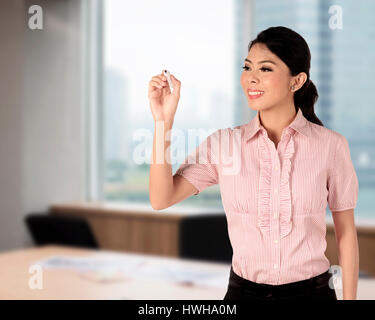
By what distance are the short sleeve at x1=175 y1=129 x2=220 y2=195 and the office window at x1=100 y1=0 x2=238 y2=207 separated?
643 millimetres

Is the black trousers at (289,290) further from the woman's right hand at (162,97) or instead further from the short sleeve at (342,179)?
the woman's right hand at (162,97)

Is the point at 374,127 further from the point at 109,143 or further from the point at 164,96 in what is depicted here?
the point at 164,96

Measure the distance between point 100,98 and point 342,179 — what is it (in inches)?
55.3

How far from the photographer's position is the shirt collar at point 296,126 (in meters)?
0.45

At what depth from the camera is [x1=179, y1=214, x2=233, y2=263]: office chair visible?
129cm

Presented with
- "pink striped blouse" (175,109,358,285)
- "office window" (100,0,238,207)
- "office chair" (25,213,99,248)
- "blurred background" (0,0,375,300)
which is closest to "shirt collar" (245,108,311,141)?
"pink striped blouse" (175,109,358,285)

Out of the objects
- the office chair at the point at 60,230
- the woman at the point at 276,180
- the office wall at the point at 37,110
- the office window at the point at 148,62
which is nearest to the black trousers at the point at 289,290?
the woman at the point at 276,180

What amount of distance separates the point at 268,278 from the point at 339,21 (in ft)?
0.87

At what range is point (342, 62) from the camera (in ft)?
3.96

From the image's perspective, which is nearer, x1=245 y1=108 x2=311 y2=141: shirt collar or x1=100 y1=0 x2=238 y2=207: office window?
x1=245 y1=108 x2=311 y2=141: shirt collar

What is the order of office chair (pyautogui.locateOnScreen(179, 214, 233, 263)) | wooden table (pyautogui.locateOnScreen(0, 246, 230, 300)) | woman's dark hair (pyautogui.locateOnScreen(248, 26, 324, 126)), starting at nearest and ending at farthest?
woman's dark hair (pyautogui.locateOnScreen(248, 26, 324, 126))
wooden table (pyautogui.locateOnScreen(0, 246, 230, 300))
office chair (pyautogui.locateOnScreen(179, 214, 233, 263))

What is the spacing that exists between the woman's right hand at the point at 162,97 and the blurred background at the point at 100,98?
2.53 ft

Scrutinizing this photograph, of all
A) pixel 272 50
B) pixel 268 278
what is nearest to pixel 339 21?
pixel 272 50

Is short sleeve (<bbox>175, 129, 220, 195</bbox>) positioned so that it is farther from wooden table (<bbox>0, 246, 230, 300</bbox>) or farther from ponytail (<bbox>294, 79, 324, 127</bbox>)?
wooden table (<bbox>0, 246, 230, 300</bbox>)
